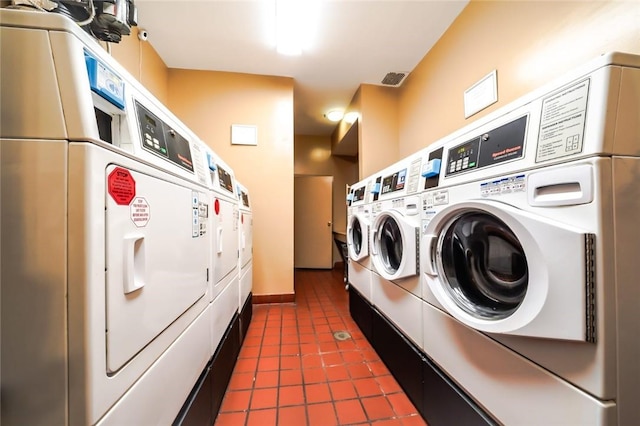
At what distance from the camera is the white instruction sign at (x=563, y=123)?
1.89 feet

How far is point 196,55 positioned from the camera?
8.03ft

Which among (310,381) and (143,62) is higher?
(143,62)

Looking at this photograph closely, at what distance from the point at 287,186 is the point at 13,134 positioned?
7.96 ft

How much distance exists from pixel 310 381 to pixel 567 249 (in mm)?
1427

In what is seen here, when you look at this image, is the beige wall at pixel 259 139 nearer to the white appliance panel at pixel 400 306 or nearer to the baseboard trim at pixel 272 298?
the baseboard trim at pixel 272 298

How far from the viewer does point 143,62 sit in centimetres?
217

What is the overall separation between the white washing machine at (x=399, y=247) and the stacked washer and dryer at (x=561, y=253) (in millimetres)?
327

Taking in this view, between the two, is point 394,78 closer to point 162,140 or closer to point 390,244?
point 390,244

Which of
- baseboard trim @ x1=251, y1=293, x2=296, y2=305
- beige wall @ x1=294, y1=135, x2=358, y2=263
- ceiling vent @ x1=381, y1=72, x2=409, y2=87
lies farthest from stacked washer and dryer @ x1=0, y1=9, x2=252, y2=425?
beige wall @ x1=294, y1=135, x2=358, y2=263

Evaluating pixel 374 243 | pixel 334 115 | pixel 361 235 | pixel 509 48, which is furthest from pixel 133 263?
pixel 334 115

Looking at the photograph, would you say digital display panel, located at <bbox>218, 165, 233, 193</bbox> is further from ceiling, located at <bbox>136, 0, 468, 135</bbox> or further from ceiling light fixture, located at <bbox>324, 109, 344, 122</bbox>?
ceiling light fixture, located at <bbox>324, 109, 344, 122</bbox>

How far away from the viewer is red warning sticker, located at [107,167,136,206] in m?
0.51

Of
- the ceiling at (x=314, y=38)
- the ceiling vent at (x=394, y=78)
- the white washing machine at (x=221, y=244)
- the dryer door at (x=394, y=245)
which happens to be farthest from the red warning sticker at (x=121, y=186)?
the ceiling vent at (x=394, y=78)

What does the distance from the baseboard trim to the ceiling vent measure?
2.79 meters
